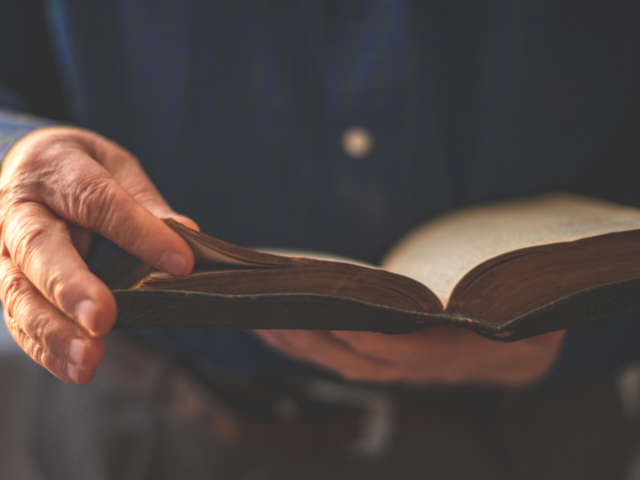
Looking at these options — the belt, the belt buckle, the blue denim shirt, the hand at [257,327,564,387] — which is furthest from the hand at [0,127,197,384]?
the belt buckle

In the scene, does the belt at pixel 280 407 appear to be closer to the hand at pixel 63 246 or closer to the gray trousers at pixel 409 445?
the gray trousers at pixel 409 445

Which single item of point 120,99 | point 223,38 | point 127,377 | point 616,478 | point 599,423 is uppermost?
point 223,38

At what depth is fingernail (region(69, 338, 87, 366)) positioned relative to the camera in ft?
1.06

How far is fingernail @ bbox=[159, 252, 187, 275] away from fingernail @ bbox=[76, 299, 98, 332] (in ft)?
0.22

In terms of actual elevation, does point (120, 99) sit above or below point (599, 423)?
above

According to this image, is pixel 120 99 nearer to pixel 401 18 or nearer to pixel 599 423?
pixel 401 18

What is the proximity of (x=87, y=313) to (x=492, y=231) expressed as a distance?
47 centimetres

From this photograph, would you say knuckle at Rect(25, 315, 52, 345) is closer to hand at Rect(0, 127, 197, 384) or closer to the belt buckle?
hand at Rect(0, 127, 197, 384)

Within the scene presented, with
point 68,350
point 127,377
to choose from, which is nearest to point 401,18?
point 68,350

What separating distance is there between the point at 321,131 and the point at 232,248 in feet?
1.41

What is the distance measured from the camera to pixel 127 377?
0.78 meters

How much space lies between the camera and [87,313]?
297 millimetres

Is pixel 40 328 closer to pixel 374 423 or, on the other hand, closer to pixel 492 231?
pixel 492 231

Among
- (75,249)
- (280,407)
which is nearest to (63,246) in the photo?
(75,249)
